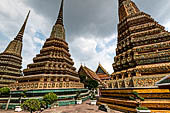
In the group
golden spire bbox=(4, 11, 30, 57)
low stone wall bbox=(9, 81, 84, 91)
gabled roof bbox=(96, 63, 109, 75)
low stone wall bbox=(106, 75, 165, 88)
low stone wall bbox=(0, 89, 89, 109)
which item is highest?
golden spire bbox=(4, 11, 30, 57)

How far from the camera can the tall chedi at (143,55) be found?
9648 millimetres

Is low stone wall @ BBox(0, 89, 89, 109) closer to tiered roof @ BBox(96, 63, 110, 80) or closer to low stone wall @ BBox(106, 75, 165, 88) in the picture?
low stone wall @ BBox(106, 75, 165, 88)

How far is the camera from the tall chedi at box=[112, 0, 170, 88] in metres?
9.65

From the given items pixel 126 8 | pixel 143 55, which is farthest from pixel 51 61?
pixel 126 8

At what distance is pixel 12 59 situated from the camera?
2323 cm

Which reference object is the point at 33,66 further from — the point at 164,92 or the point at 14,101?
the point at 164,92

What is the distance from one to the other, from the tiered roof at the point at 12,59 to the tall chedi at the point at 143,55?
81.5 feet

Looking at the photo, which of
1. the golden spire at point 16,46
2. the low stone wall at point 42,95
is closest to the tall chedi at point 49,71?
the low stone wall at point 42,95

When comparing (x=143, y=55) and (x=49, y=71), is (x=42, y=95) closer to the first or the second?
(x=49, y=71)

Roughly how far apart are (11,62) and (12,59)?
3.07 feet

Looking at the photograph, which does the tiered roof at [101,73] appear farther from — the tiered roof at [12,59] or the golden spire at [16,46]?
the golden spire at [16,46]

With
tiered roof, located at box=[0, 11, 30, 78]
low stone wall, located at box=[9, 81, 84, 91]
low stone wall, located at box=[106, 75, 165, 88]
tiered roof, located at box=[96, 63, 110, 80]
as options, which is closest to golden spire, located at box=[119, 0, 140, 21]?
low stone wall, located at box=[106, 75, 165, 88]

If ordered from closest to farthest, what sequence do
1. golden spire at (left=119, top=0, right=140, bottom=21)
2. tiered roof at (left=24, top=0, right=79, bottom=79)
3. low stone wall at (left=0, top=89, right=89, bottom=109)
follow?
1. low stone wall at (left=0, top=89, right=89, bottom=109)
2. tiered roof at (left=24, top=0, right=79, bottom=79)
3. golden spire at (left=119, top=0, right=140, bottom=21)

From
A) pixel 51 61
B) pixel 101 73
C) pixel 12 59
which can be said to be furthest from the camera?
pixel 101 73
